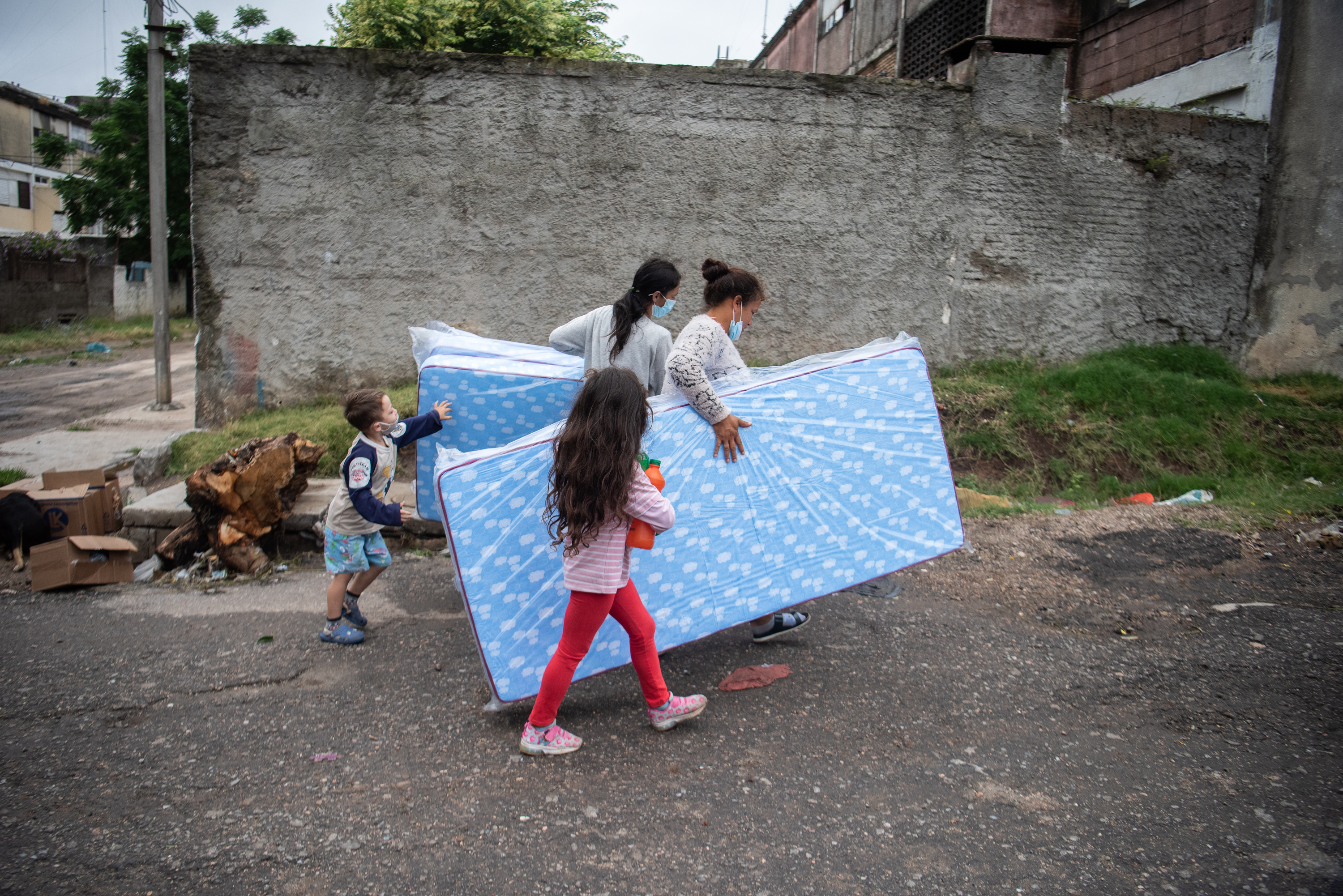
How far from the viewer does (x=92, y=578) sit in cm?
439

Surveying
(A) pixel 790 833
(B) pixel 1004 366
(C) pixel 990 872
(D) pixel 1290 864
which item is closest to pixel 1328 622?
(D) pixel 1290 864

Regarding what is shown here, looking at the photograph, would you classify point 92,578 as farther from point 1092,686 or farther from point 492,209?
point 1092,686

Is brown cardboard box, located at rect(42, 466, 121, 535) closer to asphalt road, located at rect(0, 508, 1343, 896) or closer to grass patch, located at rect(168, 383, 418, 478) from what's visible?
grass patch, located at rect(168, 383, 418, 478)

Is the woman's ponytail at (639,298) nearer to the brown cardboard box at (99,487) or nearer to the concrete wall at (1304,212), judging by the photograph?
the brown cardboard box at (99,487)

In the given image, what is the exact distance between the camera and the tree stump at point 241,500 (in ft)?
15.0

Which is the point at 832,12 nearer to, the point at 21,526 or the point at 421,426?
the point at 421,426

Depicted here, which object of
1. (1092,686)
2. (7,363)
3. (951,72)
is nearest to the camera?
(1092,686)

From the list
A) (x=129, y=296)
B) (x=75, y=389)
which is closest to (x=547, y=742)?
(x=75, y=389)

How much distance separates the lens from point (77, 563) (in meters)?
4.32

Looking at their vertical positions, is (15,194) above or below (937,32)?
below

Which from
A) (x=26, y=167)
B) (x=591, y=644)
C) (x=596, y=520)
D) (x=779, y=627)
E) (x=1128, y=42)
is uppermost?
(x=26, y=167)

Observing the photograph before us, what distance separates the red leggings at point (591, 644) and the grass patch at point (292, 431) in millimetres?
3323

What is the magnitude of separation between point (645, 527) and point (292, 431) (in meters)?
4.07

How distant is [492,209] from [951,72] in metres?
4.03
